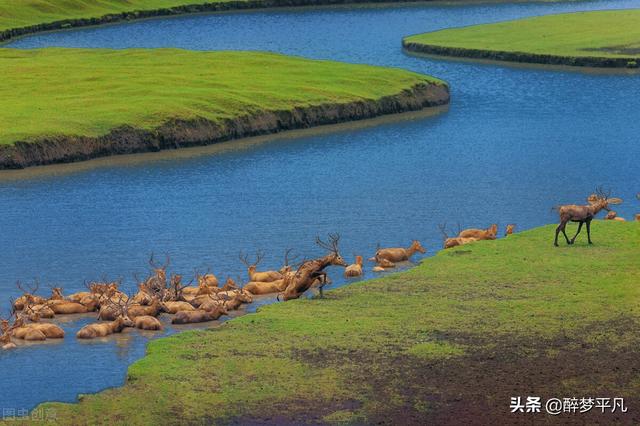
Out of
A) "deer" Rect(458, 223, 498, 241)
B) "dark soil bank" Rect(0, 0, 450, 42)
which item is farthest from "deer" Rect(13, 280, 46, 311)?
"dark soil bank" Rect(0, 0, 450, 42)

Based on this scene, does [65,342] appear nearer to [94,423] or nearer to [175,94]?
[94,423]

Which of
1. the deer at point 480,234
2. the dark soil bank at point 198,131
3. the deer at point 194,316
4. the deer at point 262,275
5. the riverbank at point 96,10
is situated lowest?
the riverbank at point 96,10

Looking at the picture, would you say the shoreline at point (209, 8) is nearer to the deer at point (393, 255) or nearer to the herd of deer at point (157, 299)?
the deer at point (393, 255)

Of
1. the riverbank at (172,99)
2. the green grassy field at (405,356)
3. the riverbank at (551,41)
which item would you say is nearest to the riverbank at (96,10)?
the riverbank at (551,41)

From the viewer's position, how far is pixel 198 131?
2327 inches

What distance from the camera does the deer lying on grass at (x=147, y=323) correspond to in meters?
29.8

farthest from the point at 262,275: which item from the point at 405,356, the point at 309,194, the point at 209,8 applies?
the point at 209,8

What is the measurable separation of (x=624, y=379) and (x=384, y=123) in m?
42.6

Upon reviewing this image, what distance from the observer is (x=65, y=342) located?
29219mm

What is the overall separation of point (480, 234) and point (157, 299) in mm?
11331

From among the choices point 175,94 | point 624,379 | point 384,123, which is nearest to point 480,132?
point 384,123

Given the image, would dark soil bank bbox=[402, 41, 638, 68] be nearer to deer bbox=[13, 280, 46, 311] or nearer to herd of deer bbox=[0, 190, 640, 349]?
herd of deer bbox=[0, 190, 640, 349]

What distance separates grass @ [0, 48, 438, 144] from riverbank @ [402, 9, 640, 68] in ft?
56.1

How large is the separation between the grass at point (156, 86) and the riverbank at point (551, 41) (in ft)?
56.1
